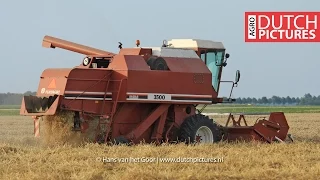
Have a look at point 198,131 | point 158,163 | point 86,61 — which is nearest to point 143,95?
point 198,131

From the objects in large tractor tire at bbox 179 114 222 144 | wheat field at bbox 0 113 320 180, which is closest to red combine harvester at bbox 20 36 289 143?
large tractor tire at bbox 179 114 222 144

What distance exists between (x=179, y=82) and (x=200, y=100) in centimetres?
85

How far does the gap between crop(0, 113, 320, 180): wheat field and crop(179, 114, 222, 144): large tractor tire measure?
152cm

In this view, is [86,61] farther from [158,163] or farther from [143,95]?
[158,163]

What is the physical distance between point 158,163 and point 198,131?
208 inches

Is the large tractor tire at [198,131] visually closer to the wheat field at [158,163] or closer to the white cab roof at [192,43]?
the wheat field at [158,163]

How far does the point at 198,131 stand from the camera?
17469mm

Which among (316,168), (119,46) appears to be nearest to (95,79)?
(119,46)

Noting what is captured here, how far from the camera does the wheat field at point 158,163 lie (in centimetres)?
1105

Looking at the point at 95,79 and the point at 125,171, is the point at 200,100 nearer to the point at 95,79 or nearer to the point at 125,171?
the point at 95,79

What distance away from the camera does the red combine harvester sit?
16.0 meters

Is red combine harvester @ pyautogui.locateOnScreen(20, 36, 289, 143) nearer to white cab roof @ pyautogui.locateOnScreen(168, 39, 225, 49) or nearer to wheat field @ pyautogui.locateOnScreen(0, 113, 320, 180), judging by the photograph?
white cab roof @ pyautogui.locateOnScreen(168, 39, 225, 49)

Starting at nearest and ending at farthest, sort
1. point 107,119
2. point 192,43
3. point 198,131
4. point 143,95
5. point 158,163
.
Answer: point 158,163, point 107,119, point 143,95, point 198,131, point 192,43

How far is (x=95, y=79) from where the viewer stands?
16.2m
